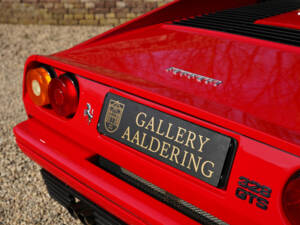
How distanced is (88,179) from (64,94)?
1.46 feet

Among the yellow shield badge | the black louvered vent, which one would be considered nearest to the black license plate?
the yellow shield badge

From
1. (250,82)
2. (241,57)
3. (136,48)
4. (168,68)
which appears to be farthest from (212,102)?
(136,48)

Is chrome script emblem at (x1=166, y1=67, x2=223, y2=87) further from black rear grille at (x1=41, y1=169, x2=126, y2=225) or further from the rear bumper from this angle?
black rear grille at (x1=41, y1=169, x2=126, y2=225)

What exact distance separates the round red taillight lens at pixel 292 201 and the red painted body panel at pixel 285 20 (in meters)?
1.26

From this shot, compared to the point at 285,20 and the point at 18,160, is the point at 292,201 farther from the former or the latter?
the point at 18,160

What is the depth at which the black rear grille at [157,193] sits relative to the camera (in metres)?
1.36

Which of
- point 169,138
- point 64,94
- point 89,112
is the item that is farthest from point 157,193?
point 64,94

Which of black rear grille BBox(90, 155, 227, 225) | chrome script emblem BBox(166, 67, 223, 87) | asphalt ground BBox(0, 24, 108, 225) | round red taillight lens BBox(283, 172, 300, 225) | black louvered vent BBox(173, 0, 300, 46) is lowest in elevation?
asphalt ground BBox(0, 24, 108, 225)

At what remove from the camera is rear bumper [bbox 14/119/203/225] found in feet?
4.47

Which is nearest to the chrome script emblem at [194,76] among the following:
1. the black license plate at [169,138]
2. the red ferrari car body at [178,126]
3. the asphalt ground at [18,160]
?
the red ferrari car body at [178,126]

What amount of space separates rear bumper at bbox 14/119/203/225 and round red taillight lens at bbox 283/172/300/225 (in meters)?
0.37

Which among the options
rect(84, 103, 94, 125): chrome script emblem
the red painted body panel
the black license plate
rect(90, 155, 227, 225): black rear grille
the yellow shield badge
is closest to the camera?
the black license plate

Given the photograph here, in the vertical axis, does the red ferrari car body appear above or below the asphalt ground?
above

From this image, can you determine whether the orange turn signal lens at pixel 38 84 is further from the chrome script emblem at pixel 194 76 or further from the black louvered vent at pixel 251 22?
the black louvered vent at pixel 251 22
